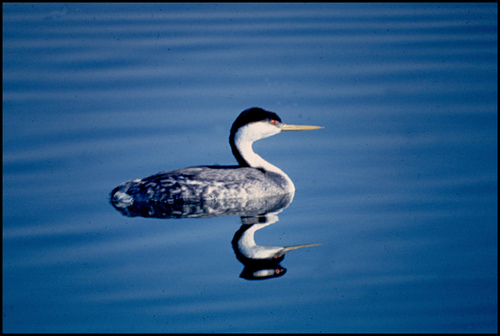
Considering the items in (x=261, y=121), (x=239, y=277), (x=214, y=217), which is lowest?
(x=239, y=277)

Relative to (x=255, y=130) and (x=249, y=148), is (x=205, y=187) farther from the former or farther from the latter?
(x=255, y=130)

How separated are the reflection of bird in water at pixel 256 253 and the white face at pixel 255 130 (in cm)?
134

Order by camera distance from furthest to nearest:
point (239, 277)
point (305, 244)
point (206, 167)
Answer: point (206, 167) < point (305, 244) < point (239, 277)

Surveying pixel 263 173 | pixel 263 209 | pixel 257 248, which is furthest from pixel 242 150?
pixel 257 248

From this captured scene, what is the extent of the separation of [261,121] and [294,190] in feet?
2.88

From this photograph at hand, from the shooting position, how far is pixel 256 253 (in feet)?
26.0

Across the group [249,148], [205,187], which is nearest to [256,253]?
Answer: [205,187]

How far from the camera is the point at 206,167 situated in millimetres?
9422

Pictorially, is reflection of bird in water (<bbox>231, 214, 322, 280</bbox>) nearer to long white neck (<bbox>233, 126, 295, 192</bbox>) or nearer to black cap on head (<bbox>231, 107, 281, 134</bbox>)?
long white neck (<bbox>233, 126, 295, 192</bbox>)

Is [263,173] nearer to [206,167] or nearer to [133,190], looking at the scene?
[206,167]

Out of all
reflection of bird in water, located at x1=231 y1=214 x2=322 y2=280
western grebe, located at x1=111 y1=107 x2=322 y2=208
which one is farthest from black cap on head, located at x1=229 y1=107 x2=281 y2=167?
reflection of bird in water, located at x1=231 y1=214 x2=322 y2=280

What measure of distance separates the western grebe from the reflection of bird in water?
2.25 ft

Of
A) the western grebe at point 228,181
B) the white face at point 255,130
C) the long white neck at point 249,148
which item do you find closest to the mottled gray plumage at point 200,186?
the western grebe at point 228,181

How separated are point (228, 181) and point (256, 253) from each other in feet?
4.72
